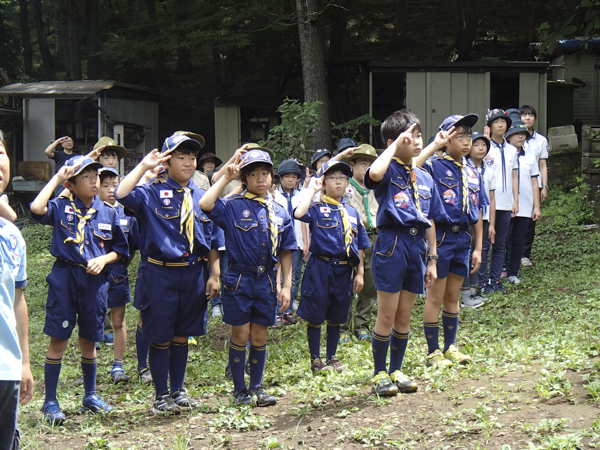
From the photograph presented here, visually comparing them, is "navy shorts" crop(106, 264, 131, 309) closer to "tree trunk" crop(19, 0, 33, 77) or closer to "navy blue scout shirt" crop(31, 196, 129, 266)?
"navy blue scout shirt" crop(31, 196, 129, 266)

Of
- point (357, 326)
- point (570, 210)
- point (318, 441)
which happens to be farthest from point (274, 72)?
point (318, 441)

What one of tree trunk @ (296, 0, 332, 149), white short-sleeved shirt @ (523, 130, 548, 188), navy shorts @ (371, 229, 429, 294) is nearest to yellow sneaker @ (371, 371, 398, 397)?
navy shorts @ (371, 229, 429, 294)

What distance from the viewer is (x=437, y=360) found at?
5.79 m

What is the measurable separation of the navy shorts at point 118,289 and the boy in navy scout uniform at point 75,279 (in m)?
0.93

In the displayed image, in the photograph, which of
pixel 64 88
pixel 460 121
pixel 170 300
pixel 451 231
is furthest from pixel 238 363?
pixel 64 88

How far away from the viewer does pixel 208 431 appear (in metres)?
4.78

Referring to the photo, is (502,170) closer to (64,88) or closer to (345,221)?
(345,221)

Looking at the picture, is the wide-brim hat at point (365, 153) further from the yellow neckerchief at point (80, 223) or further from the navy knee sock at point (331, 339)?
the yellow neckerchief at point (80, 223)

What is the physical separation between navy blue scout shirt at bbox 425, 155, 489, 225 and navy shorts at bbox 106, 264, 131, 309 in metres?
3.13

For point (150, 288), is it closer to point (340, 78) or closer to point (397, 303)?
point (397, 303)

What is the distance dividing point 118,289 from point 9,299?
361cm

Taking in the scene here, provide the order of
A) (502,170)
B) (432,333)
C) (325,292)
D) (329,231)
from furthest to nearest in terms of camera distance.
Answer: (502,170) → (329,231) → (325,292) → (432,333)

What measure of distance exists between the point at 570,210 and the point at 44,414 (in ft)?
35.9

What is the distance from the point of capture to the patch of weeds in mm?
4590
